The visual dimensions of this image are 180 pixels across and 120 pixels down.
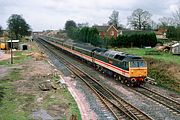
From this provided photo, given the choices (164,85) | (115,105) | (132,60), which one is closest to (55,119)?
(115,105)

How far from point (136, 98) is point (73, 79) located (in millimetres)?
10706

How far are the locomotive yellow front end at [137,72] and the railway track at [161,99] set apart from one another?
30.5 inches

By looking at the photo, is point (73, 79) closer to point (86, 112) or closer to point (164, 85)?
point (164, 85)

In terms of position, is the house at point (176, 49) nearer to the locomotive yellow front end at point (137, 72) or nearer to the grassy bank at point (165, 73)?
the grassy bank at point (165, 73)

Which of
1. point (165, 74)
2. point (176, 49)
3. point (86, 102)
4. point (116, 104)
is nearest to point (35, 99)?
point (86, 102)

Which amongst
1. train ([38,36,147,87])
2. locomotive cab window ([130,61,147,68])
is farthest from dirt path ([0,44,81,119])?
locomotive cab window ([130,61,147,68])

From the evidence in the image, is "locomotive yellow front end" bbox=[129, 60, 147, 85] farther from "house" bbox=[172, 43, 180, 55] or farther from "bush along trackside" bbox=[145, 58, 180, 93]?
"house" bbox=[172, 43, 180, 55]

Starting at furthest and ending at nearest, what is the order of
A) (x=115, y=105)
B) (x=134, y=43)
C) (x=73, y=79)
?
(x=134, y=43)
(x=73, y=79)
(x=115, y=105)

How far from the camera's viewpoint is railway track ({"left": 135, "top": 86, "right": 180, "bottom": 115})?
867 inches

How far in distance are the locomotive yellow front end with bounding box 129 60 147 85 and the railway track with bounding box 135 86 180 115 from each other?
78 cm

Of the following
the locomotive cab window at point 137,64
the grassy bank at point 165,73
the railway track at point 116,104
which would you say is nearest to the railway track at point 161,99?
the locomotive cab window at point 137,64

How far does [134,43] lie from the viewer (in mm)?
68812

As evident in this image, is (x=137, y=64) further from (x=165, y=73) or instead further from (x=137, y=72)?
(x=165, y=73)

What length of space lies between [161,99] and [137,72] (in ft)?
17.6
